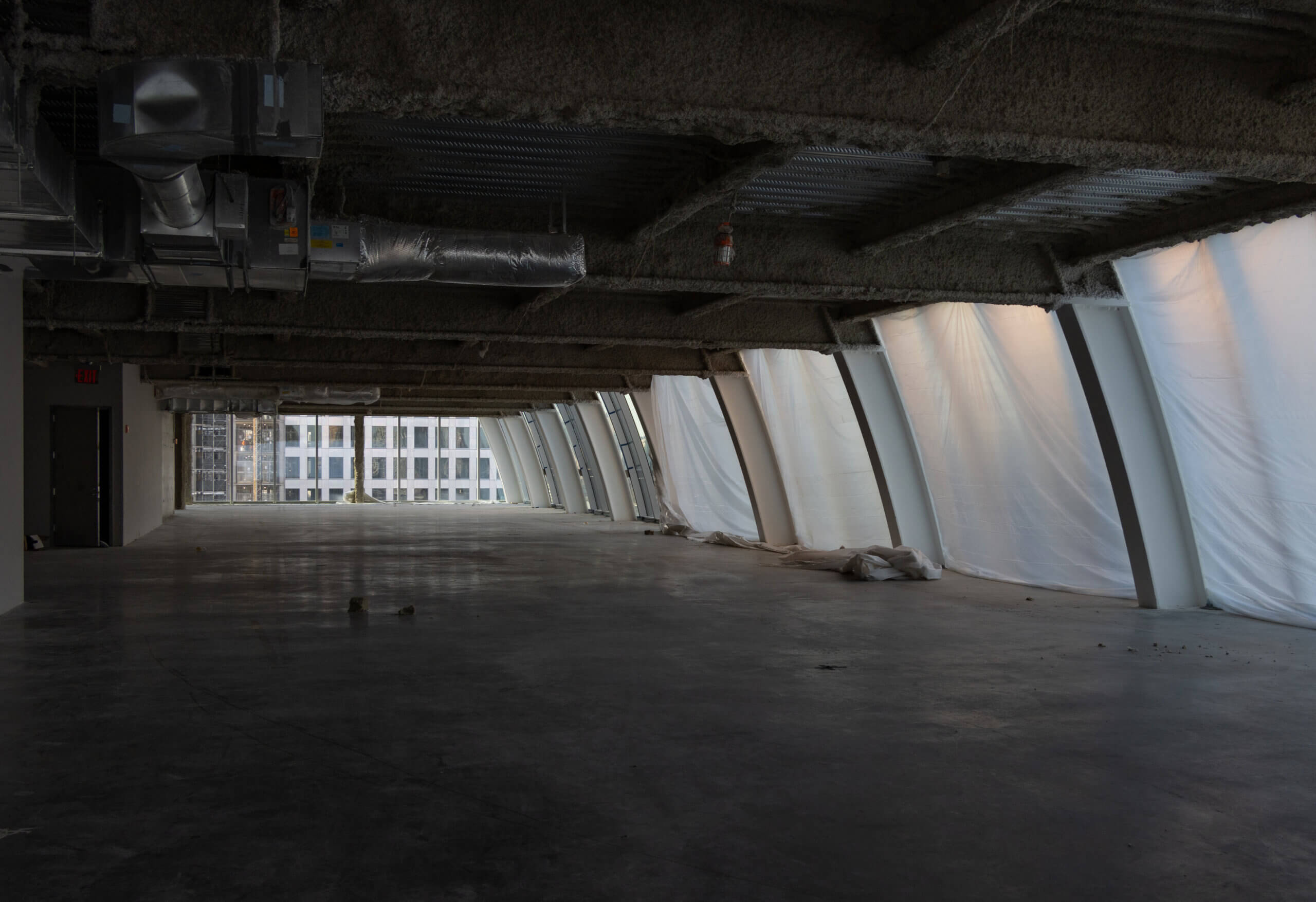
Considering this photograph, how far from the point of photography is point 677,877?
3.70m

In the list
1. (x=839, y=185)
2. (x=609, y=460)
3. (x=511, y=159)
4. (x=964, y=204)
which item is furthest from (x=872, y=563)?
(x=609, y=460)

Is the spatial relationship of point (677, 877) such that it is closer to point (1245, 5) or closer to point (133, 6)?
point (133, 6)

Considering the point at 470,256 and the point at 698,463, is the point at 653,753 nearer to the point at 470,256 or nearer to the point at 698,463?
the point at 470,256

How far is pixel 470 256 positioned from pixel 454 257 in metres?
0.13

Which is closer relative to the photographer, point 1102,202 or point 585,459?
point 1102,202

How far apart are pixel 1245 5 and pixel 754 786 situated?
486 cm

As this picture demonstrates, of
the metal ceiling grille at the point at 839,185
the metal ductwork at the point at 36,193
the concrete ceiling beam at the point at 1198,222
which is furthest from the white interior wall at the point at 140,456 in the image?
the concrete ceiling beam at the point at 1198,222

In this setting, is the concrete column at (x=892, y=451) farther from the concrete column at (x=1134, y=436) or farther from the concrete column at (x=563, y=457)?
the concrete column at (x=563, y=457)

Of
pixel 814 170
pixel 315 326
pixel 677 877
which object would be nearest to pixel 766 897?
pixel 677 877

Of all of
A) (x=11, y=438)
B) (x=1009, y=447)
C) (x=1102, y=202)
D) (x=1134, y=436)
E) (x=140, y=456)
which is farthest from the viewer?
(x=140, y=456)

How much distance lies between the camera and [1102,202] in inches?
346

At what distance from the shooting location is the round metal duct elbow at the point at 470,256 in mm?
8078

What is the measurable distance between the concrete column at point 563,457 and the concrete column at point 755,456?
14.7m

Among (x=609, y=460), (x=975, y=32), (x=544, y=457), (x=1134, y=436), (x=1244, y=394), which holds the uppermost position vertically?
(x=975, y=32)
